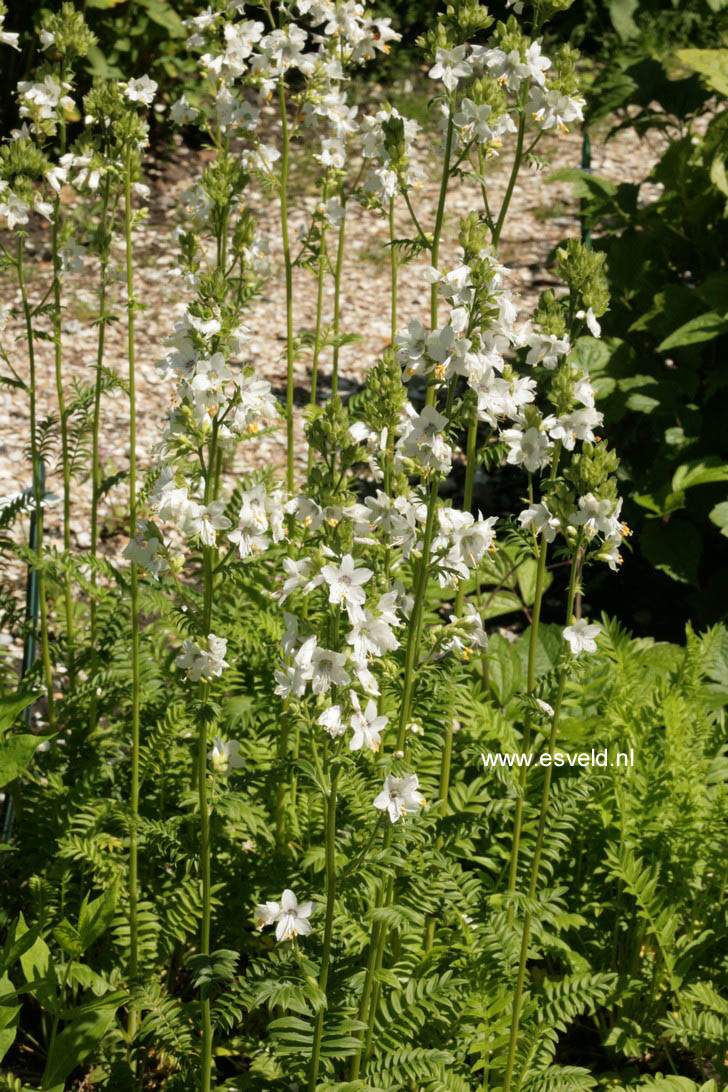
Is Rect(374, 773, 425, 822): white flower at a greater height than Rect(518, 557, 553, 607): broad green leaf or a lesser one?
greater

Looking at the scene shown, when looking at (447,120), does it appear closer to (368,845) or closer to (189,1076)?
(368,845)

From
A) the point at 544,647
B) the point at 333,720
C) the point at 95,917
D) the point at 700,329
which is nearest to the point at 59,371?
the point at 95,917

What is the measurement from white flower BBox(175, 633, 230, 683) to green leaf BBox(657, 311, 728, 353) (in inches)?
109

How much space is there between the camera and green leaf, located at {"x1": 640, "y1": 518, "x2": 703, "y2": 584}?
4.34m

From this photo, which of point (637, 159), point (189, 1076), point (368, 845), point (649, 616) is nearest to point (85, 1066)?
point (189, 1076)

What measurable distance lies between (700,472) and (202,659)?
2582 millimetres

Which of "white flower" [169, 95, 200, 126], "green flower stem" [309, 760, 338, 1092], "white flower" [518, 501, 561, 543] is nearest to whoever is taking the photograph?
"green flower stem" [309, 760, 338, 1092]

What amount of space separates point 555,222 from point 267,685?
5.43 m

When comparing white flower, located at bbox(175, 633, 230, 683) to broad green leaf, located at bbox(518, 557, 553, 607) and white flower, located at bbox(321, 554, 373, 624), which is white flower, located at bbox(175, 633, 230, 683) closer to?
white flower, located at bbox(321, 554, 373, 624)

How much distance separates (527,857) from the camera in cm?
296

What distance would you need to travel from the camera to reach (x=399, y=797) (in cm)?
206

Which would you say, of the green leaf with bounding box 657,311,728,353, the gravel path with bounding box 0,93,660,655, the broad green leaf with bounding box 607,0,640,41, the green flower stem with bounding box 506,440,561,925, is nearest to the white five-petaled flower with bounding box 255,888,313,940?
the green flower stem with bounding box 506,440,561,925

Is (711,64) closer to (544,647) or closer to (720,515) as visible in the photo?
(720,515)

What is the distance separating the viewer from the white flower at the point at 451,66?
8.17 feet
